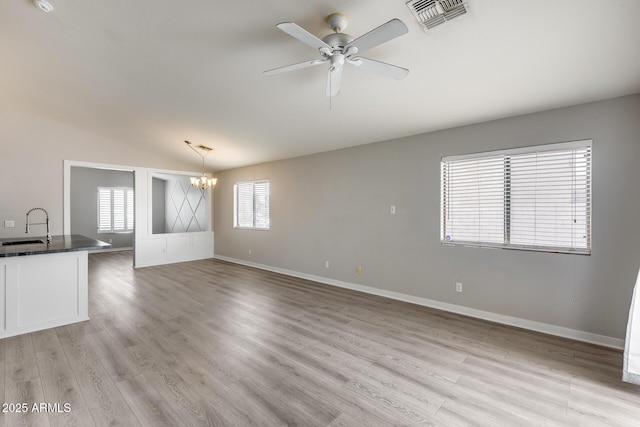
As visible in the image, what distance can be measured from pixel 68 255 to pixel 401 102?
4495 millimetres

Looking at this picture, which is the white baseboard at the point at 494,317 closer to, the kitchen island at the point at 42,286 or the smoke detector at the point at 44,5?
the kitchen island at the point at 42,286

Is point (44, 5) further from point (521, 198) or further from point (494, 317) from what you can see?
point (494, 317)

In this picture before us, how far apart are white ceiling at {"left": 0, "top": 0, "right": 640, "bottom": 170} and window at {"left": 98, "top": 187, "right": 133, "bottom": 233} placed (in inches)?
194

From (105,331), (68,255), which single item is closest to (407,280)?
(105,331)

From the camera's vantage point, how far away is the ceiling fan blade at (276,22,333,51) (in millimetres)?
1735

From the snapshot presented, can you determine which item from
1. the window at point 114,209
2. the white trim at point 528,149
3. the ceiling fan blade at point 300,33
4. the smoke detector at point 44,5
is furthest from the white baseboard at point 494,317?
the window at point 114,209

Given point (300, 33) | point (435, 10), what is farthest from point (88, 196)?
point (435, 10)

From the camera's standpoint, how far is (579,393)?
2.20 meters

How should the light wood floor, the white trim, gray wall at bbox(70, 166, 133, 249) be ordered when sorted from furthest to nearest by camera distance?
1. gray wall at bbox(70, 166, 133, 249)
2. the white trim
3. the light wood floor

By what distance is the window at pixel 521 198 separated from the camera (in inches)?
122

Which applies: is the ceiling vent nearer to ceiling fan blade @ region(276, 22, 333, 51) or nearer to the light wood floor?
ceiling fan blade @ region(276, 22, 333, 51)

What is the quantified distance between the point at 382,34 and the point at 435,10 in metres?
0.61

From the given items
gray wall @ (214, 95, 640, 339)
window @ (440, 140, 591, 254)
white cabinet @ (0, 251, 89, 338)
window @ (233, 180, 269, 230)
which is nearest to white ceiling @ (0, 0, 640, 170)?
gray wall @ (214, 95, 640, 339)

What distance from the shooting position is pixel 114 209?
948cm
